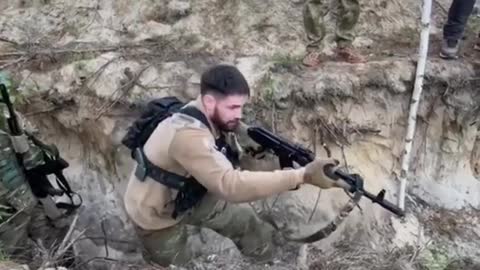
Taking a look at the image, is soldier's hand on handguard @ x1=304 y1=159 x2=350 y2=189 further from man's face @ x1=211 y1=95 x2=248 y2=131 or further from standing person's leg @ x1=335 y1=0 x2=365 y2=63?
standing person's leg @ x1=335 y1=0 x2=365 y2=63

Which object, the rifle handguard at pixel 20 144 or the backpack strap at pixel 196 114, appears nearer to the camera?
the backpack strap at pixel 196 114

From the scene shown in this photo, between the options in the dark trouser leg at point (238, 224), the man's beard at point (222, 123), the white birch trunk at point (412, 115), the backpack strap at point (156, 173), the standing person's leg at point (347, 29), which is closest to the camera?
the man's beard at point (222, 123)

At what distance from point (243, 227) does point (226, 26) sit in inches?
82.1

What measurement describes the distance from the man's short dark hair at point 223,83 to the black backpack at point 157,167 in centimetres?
20

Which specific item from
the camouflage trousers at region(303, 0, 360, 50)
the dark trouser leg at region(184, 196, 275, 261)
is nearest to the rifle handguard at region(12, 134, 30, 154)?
the dark trouser leg at region(184, 196, 275, 261)

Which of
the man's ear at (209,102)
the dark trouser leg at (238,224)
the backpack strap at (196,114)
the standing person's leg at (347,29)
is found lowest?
the dark trouser leg at (238,224)

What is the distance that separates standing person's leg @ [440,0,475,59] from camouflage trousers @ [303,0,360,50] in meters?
0.71

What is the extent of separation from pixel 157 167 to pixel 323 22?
241 cm

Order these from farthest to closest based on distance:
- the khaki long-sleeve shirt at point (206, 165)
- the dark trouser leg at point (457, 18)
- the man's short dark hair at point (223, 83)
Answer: the dark trouser leg at point (457, 18) → the man's short dark hair at point (223, 83) → the khaki long-sleeve shirt at point (206, 165)

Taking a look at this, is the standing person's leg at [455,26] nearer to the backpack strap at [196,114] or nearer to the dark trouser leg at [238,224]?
the dark trouser leg at [238,224]

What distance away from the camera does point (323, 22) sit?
547cm

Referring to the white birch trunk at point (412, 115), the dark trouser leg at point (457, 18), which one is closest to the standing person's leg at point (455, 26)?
the dark trouser leg at point (457, 18)

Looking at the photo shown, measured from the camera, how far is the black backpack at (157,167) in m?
A: 3.63

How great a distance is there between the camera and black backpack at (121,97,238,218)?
3633 mm
